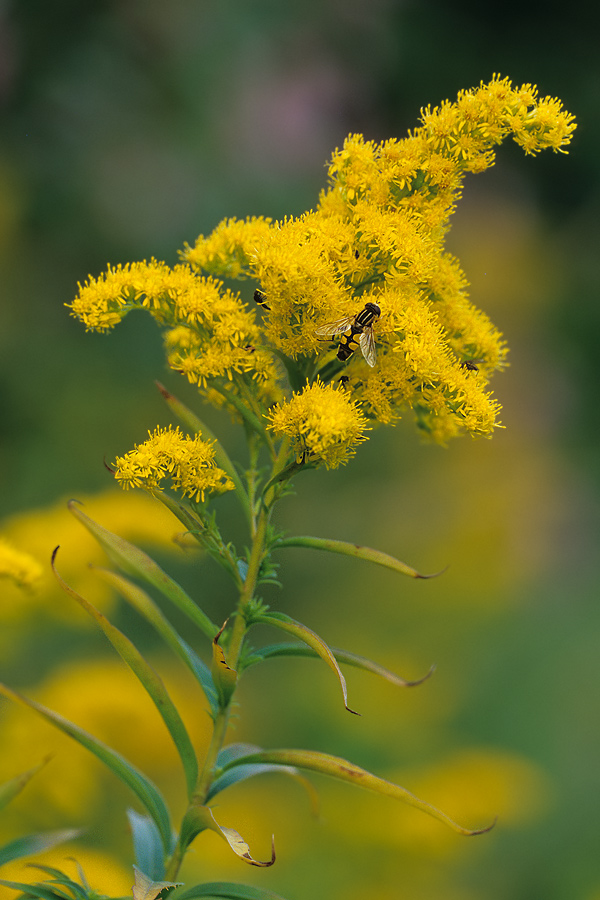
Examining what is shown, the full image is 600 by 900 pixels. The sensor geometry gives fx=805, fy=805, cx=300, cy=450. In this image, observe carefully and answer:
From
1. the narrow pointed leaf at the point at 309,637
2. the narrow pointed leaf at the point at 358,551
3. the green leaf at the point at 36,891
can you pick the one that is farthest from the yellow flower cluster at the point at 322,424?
the green leaf at the point at 36,891

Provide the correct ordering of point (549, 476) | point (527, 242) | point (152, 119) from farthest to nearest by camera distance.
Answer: point (527, 242) < point (152, 119) < point (549, 476)

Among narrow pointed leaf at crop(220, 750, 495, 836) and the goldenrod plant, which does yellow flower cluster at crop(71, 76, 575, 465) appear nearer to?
the goldenrod plant

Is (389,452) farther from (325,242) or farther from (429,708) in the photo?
(325,242)

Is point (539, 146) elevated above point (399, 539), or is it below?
below

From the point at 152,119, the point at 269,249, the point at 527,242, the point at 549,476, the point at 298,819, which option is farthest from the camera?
the point at 527,242

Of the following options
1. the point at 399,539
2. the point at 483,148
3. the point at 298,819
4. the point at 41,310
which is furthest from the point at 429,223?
the point at 41,310

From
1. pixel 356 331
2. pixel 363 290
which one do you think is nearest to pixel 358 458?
pixel 363 290

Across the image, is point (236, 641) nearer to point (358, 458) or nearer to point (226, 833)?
point (226, 833)
